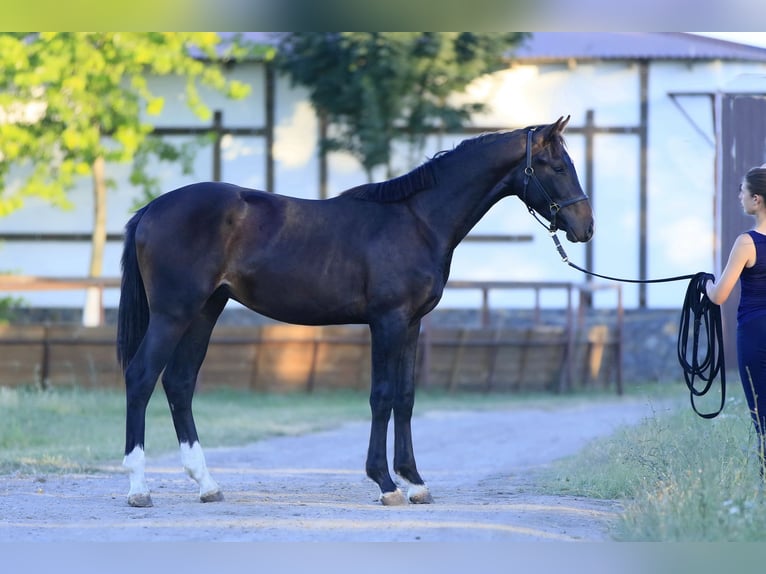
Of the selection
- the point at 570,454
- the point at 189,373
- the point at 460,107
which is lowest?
the point at 570,454

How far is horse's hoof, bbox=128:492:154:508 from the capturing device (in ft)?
21.6

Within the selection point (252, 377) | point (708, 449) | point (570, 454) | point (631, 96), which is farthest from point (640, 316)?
point (708, 449)

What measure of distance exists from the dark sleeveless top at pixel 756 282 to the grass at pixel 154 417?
4903mm

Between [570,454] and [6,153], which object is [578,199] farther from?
[6,153]

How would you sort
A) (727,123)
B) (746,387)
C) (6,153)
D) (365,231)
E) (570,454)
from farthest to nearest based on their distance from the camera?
(6,153) → (727,123) → (570,454) → (365,231) → (746,387)

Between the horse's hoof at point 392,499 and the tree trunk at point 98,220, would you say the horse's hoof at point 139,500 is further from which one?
the tree trunk at point 98,220

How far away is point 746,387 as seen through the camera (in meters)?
6.45

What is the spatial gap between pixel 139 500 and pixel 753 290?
11.8 feet

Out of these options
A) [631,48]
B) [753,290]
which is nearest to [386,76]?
[631,48]

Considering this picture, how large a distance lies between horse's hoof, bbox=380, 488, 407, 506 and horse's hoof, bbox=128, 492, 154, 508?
4.33 ft

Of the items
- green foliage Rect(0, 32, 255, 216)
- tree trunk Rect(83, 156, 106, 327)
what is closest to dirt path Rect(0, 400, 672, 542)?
green foliage Rect(0, 32, 255, 216)

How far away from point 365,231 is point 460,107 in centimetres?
1216

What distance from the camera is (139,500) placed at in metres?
6.60

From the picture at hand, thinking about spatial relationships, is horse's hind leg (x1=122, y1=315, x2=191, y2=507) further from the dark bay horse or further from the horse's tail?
the horse's tail
